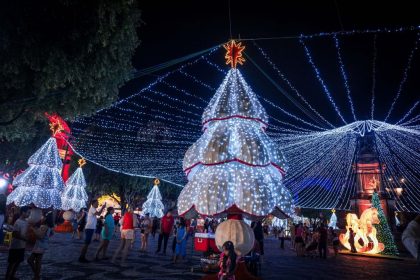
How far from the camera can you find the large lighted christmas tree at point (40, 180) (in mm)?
19422

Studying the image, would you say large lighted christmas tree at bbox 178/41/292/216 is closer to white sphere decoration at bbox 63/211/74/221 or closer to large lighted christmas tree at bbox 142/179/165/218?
white sphere decoration at bbox 63/211/74/221

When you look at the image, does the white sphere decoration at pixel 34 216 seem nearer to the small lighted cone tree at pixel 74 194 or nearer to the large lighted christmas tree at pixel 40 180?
the large lighted christmas tree at pixel 40 180

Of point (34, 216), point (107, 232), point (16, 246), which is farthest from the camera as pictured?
point (107, 232)

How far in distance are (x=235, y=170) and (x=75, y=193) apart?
939 inches

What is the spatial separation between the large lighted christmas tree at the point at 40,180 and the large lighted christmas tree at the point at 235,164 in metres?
13.9

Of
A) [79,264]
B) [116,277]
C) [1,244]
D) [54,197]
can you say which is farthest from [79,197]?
[116,277]

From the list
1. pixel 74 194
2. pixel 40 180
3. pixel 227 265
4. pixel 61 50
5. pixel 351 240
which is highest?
pixel 61 50

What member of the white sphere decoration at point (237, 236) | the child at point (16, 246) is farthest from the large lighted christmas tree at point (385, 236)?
the child at point (16, 246)

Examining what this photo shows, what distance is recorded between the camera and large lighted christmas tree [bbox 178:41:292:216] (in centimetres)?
767

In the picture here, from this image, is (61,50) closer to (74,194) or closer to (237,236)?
(237,236)

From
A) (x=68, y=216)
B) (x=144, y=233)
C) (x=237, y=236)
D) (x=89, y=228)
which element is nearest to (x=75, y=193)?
(x=68, y=216)

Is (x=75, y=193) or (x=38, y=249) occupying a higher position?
(x=75, y=193)

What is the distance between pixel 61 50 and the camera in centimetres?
727

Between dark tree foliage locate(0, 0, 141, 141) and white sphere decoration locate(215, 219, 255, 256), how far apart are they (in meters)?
5.24
